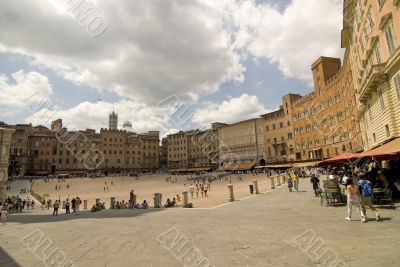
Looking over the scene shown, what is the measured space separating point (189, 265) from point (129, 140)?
111 metres

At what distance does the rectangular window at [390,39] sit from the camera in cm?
1628

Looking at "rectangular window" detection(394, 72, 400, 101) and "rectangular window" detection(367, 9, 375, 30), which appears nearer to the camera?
"rectangular window" detection(394, 72, 400, 101)

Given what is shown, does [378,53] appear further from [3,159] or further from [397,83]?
[3,159]

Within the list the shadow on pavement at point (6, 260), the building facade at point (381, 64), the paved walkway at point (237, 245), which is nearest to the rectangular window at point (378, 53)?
the building facade at point (381, 64)

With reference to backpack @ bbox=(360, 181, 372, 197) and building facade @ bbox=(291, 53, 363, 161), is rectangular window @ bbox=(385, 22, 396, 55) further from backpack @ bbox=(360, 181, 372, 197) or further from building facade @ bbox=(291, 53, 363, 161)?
building facade @ bbox=(291, 53, 363, 161)

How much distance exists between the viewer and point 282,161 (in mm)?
69250

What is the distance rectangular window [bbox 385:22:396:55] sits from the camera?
53.4ft

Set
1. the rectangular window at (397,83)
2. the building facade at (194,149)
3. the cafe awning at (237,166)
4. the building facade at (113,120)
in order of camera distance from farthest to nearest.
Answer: the building facade at (113,120)
the building facade at (194,149)
the cafe awning at (237,166)
the rectangular window at (397,83)

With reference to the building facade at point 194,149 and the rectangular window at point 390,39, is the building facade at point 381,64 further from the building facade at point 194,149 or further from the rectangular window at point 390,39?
the building facade at point 194,149

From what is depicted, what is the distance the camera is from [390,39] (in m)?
16.7

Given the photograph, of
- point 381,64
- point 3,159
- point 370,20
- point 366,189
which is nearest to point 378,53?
point 381,64

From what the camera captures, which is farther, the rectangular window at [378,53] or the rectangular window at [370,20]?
the rectangular window at [370,20]

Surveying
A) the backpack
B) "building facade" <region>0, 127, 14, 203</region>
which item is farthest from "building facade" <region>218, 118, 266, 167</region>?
the backpack

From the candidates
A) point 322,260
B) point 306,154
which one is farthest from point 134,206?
point 306,154
